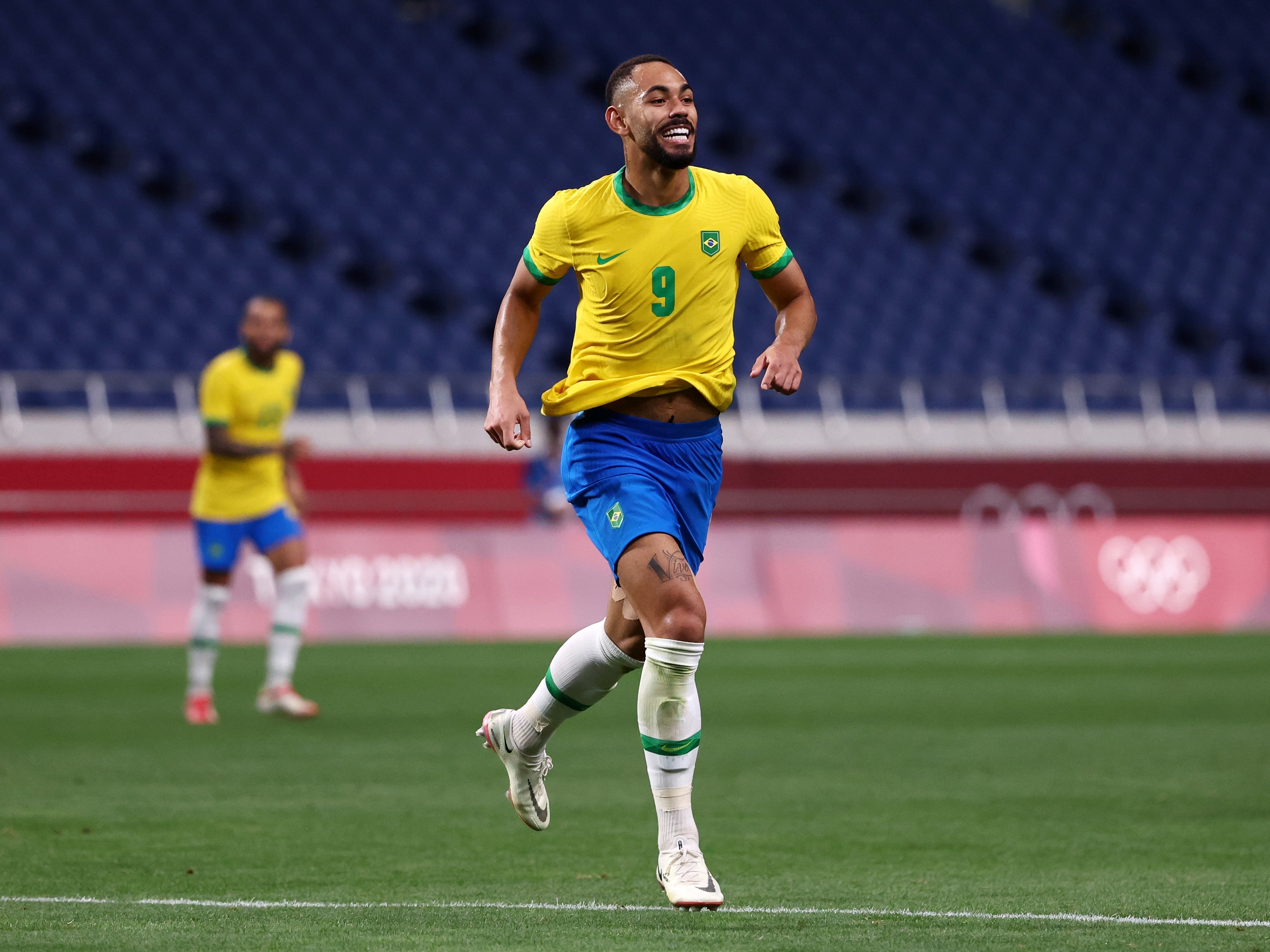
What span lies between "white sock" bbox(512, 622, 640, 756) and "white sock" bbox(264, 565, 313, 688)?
5.31 metres

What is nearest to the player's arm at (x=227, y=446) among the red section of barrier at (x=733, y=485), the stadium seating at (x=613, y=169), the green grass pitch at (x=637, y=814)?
the green grass pitch at (x=637, y=814)

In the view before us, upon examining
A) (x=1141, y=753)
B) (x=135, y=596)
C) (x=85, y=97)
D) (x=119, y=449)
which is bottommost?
(x=1141, y=753)

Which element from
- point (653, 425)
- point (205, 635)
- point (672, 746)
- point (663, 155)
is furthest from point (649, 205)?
point (205, 635)

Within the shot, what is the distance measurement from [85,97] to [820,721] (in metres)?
15.5

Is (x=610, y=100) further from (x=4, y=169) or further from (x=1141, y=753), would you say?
(x=4, y=169)

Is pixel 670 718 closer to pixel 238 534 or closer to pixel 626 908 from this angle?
pixel 626 908

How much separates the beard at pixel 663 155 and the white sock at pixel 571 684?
4.81 feet

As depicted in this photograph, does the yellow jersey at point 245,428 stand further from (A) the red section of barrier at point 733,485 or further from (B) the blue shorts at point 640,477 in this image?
(A) the red section of barrier at point 733,485

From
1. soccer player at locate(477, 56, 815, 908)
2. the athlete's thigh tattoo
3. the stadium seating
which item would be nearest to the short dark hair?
soccer player at locate(477, 56, 815, 908)

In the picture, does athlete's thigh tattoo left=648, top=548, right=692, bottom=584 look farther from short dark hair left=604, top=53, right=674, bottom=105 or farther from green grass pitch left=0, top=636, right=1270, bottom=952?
short dark hair left=604, top=53, right=674, bottom=105

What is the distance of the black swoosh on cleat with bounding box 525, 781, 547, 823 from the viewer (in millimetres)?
6559

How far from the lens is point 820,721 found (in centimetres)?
1148

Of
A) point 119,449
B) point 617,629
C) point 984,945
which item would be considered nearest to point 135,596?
point 119,449

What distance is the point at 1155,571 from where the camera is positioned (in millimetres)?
19969
